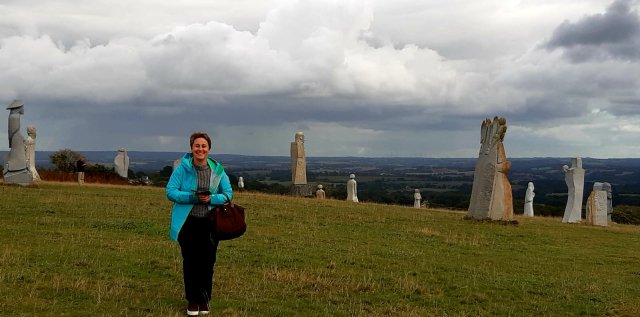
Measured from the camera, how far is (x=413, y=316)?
9617 millimetres

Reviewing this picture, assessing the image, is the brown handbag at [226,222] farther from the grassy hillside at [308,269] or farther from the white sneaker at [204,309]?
the grassy hillside at [308,269]

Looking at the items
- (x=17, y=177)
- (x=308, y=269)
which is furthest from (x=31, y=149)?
(x=308, y=269)

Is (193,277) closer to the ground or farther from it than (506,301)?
farther from it

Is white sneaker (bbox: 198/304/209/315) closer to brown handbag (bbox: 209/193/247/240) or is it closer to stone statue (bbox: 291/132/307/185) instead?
brown handbag (bbox: 209/193/247/240)

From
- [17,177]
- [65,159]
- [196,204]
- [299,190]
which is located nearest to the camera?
[196,204]

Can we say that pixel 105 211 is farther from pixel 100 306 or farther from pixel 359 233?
pixel 100 306

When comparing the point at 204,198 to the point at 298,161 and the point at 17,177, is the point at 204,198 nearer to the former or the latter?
the point at 17,177

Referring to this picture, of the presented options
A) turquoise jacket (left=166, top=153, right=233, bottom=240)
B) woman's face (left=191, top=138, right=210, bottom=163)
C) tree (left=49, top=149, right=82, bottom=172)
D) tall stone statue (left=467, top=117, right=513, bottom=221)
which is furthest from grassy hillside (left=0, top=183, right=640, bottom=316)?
tree (left=49, top=149, right=82, bottom=172)

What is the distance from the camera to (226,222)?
336 inches

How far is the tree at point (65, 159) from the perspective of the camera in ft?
164

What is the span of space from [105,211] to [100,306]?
11.9 metres

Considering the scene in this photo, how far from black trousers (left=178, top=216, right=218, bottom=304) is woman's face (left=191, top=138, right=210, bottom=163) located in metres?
0.77

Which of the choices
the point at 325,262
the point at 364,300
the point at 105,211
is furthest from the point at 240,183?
the point at 364,300

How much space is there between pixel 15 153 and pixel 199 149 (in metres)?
23.5
